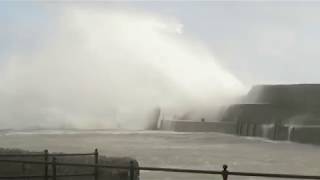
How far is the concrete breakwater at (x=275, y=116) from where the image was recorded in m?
50.1

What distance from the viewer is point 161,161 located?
91.0 feet

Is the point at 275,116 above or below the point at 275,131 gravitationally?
above

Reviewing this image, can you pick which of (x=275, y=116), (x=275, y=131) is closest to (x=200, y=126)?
(x=275, y=116)

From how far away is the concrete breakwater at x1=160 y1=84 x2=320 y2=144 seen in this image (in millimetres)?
50062

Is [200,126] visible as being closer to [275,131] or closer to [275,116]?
[275,116]

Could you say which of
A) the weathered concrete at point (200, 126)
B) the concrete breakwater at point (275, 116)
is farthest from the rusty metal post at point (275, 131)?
the weathered concrete at point (200, 126)

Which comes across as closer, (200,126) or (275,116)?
(275,116)

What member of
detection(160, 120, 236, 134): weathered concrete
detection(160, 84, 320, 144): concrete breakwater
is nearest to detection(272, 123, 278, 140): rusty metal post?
detection(160, 84, 320, 144): concrete breakwater

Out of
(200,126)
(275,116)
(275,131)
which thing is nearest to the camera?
(275,131)

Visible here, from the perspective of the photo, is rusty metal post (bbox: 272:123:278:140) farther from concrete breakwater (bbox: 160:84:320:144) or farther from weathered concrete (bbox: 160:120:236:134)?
weathered concrete (bbox: 160:120:236:134)

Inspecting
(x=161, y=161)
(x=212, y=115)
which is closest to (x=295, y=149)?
(x=161, y=161)

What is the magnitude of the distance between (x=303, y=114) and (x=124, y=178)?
49.0 metres

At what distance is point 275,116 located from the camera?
5619 cm

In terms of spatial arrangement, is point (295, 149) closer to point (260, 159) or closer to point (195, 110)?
point (260, 159)
